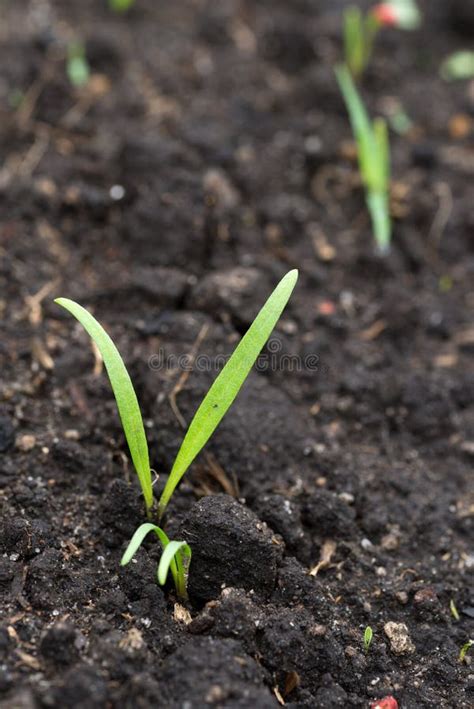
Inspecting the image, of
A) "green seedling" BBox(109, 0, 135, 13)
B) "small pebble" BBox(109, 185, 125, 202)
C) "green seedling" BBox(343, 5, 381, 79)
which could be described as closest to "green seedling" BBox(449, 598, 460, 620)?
"small pebble" BBox(109, 185, 125, 202)

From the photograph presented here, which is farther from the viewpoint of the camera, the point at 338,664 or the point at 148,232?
the point at 148,232

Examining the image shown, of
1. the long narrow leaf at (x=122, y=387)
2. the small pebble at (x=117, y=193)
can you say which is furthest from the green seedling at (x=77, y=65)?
the long narrow leaf at (x=122, y=387)

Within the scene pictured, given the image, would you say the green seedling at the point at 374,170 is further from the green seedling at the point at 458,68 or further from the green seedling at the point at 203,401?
the green seedling at the point at 203,401

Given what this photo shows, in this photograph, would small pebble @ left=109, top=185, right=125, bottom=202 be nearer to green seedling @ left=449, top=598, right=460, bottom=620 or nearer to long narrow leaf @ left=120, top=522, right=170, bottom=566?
long narrow leaf @ left=120, top=522, right=170, bottom=566

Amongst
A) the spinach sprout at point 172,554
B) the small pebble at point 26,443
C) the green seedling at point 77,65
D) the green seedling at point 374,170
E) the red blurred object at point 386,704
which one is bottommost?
the red blurred object at point 386,704

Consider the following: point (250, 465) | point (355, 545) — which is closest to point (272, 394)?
point (250, 465)

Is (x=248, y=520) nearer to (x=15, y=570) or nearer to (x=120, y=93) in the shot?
(x=15, y=570)
